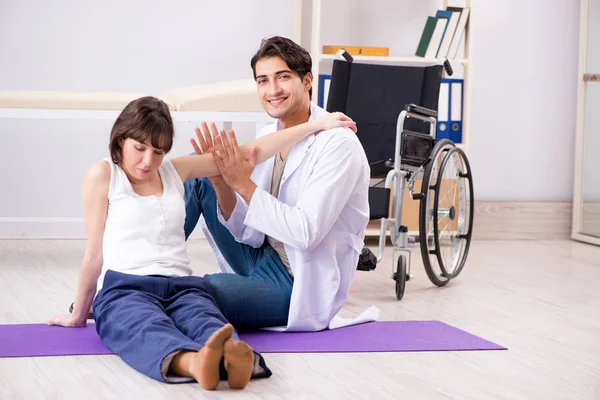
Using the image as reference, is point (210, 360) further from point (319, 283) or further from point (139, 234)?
point (319, 283)

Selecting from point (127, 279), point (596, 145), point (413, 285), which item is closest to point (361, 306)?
point (413, 285)

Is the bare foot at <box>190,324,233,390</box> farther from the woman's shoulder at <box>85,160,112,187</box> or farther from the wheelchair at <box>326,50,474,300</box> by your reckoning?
the wheelchair at <box>326,50,474,300</box>

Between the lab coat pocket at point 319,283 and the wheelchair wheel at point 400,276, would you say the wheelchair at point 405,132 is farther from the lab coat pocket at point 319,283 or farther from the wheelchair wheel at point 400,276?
the lab coat pocket at point 319,283

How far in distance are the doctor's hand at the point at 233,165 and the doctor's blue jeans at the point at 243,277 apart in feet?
0.62

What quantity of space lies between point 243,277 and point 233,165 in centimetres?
31

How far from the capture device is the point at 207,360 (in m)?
1.81

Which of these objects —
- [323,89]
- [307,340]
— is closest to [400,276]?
[307,340]

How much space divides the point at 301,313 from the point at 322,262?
0.46ft

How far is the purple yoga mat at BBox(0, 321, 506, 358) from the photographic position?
2.17m

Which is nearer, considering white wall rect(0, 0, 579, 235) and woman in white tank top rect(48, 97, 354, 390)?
woman in white tank top rect(48, 97, 354, 390)

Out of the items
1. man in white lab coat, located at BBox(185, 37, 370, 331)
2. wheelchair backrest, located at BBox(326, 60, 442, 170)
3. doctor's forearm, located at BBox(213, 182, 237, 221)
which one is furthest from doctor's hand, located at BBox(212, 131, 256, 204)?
wheelchair backrest, located at BBox(326, 60, 442, 170)

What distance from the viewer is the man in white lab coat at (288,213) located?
7.55 feet

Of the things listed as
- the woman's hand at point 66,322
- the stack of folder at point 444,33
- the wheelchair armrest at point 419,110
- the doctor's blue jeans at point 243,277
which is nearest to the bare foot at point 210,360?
the doctor's blue jeans at point 243,277

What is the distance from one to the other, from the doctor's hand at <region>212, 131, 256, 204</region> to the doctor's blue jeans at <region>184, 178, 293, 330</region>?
19 centimetres
